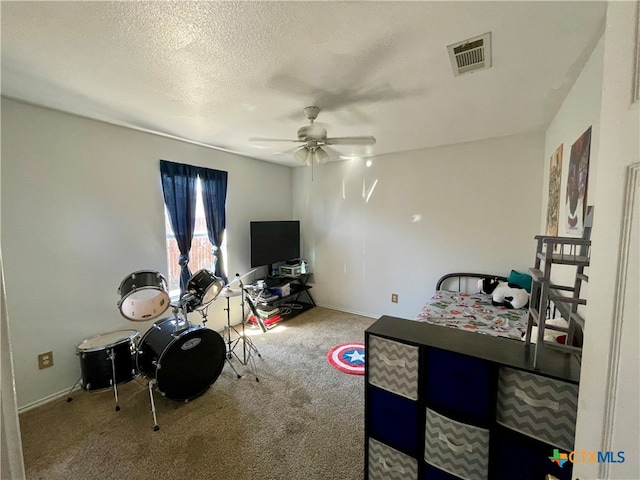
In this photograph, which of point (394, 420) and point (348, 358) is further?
point (348, 358)

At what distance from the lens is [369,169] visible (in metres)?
3.91

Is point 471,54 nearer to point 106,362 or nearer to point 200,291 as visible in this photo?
point 200,291

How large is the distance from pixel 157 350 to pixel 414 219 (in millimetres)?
3203

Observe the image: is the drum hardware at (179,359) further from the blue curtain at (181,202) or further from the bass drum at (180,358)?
the blue curtain at (181,202)

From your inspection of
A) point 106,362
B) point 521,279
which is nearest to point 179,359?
point 106,362

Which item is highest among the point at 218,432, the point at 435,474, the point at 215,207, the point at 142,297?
the point at 215,207

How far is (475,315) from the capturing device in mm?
2539

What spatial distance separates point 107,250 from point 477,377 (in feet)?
9.98

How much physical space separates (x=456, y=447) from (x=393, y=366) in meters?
0.41

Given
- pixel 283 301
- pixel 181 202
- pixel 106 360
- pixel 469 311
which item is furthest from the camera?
pixel 283 301

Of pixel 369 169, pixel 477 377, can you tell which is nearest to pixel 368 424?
pixel 477 377

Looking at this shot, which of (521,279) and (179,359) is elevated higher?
(521,279)

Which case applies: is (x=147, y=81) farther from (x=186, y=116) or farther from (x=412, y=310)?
(x=412, y=310)

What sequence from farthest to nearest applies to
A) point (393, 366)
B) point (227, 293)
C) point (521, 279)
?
point (521, 279), point (227, 293), point (393, 366)
